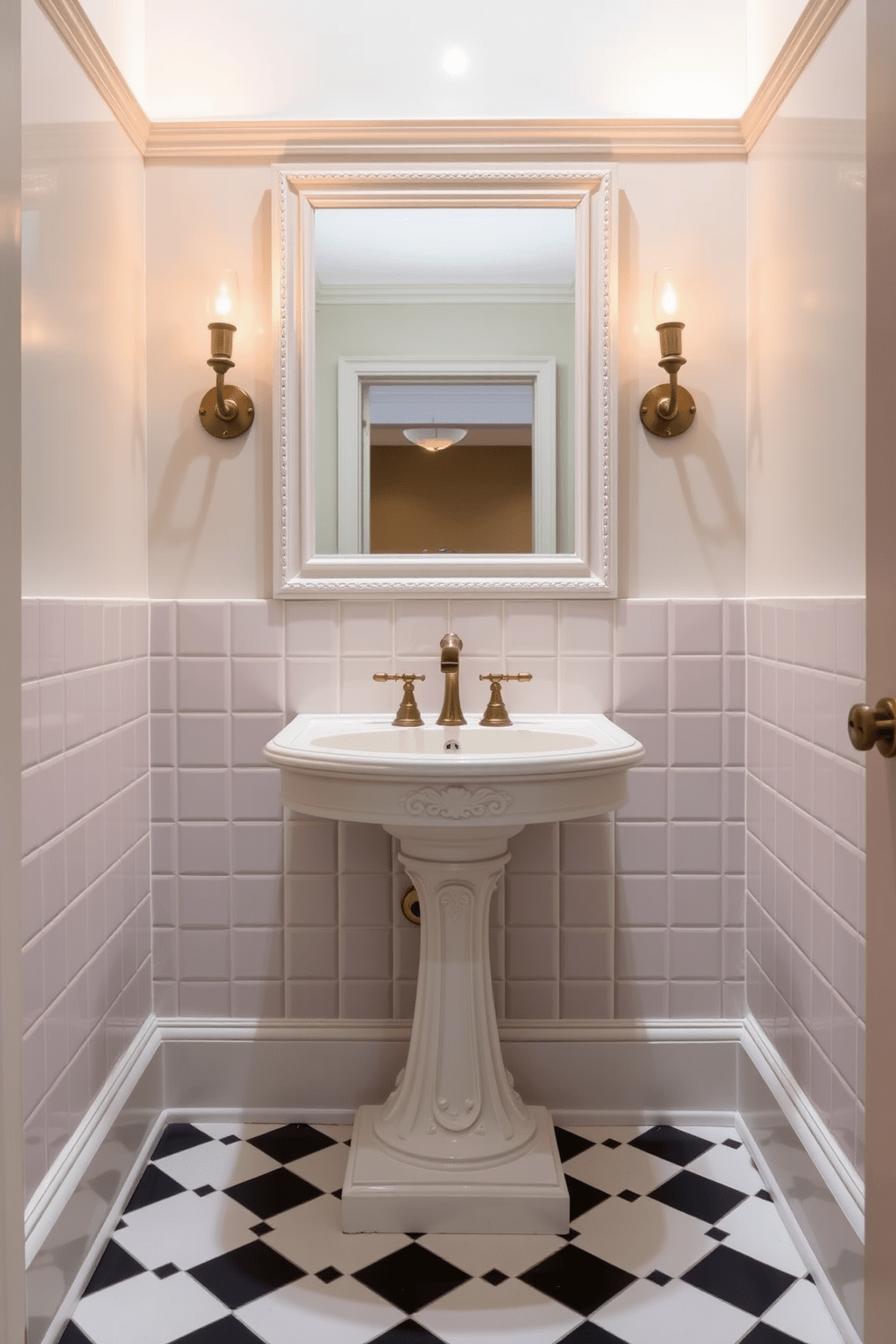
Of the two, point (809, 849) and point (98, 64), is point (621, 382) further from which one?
point (98, 64)

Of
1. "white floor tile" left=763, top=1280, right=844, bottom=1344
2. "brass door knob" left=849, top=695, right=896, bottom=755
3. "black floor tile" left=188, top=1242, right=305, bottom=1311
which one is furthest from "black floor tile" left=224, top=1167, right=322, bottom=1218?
"brass door knob" left=849, top=695, right=896, bottom=755

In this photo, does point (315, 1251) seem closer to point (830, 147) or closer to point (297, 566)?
point (297, 566)

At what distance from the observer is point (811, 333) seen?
1.63 m

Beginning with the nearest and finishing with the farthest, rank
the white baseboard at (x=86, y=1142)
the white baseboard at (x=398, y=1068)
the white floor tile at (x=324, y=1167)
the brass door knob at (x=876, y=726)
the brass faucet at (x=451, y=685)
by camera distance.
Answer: the brass door knob at (x=876, y=726) < the white baseboard at (x=86, y=1142) < the white floor tile at (x=324, y=1167) < the brass faucet at (x=451, y=685) < the white baseboard at (x=398, y=1068)

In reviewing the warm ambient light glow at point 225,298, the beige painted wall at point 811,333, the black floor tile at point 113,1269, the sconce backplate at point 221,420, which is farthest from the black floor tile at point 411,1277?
the warm ambient light glow at point 225,298

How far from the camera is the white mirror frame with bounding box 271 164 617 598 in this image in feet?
6.47

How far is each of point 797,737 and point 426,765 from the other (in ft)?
2.16

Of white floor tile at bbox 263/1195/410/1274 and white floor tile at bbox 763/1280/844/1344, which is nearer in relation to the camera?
white floor tile at bbox 763/1280/844/1344

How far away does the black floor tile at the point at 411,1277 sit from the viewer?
1488 millimetres

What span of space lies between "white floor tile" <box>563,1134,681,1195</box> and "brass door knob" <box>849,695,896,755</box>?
119 centimetres

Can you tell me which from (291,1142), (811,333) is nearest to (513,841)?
(291,1142)

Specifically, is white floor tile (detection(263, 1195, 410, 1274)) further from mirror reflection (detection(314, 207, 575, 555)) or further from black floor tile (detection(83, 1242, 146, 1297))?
mirror reflection (detection(314, 207, 575, 555))

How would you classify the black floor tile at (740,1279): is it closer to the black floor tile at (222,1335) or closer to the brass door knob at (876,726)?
the black floor tile at (222,1335)

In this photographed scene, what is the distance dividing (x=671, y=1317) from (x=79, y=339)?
5.74 feet
